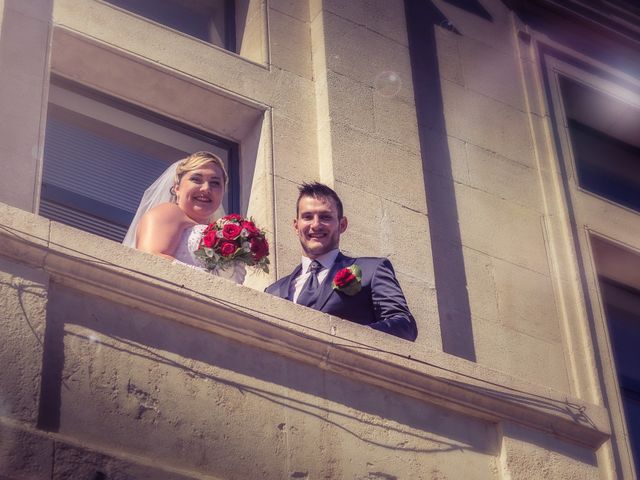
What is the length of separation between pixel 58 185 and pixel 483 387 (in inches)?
160

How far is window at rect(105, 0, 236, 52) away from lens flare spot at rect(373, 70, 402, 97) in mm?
1456

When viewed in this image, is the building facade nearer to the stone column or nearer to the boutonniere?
the stone column

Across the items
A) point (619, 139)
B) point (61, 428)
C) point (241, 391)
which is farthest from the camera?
point (619, 139)

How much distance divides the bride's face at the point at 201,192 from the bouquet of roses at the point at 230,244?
364 mm

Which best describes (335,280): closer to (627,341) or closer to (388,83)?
(388,83)

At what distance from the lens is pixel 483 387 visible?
10242 millimetres

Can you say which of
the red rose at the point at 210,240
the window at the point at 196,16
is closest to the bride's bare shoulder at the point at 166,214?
the red rose at the point at 210,240

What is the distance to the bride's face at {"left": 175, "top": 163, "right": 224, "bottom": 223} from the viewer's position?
36.4 feet

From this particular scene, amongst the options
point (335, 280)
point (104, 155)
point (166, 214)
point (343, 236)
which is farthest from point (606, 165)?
point (166, 214)

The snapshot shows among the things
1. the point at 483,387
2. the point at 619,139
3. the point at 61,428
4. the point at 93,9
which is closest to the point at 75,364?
the point at 61,428

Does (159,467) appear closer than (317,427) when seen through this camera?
Yes

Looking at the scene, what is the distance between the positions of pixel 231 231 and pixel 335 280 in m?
0.81

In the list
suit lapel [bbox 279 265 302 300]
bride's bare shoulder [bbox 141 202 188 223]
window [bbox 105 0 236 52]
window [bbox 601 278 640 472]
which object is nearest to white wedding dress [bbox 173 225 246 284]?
bride's bare shoulder [bbox 141 202 188 223]

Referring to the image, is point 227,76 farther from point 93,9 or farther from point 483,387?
point 483,387
